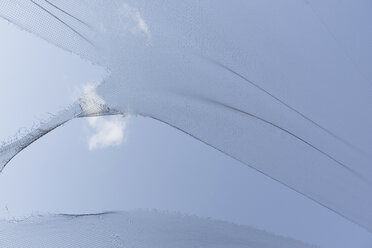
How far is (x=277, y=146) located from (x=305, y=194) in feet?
0.80

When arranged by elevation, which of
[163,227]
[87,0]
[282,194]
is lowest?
[163,227]

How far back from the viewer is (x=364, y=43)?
1.70 metres

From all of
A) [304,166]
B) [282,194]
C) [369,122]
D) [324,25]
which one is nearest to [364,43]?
[324,25]

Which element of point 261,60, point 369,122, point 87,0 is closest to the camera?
point 87,0

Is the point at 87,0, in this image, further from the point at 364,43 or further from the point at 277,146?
the point at 364,43

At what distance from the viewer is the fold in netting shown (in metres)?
1.41

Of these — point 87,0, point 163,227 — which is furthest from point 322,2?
point 163,227

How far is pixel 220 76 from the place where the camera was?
1.51 m

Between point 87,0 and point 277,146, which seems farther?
point 277,146

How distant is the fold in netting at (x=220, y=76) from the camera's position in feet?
4.63

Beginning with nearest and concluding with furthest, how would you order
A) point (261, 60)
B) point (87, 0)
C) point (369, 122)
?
point (87, 0)
point (261, 60)
point (369, 122)

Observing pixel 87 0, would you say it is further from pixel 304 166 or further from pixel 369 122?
pixel 369 122

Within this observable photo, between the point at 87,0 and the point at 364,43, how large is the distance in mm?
1230

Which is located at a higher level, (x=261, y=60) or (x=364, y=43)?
(x=364, y=43)
